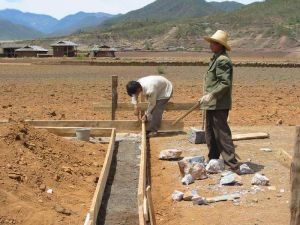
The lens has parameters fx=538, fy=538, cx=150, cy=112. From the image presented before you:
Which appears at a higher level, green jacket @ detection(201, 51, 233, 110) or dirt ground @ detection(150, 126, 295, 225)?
green jacket @ detection(201, 51, 233, 110)

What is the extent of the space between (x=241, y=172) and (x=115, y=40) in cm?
11078

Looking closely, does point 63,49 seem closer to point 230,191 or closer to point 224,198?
point 230,191

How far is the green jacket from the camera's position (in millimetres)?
7125

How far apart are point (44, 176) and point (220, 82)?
263 cm

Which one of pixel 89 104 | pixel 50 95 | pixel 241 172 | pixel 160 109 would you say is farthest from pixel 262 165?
pixel 50 95

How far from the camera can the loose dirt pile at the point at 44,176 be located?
5785mm

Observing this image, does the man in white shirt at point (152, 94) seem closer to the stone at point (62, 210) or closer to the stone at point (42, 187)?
the stone at point (42, 187)

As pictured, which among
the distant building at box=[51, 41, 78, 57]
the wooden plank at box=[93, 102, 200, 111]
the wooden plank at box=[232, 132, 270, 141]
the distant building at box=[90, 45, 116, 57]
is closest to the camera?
the wooden plank at box=[232, 132, 270, 141]

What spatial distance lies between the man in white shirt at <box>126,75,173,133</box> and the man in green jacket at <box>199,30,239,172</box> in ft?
6.62

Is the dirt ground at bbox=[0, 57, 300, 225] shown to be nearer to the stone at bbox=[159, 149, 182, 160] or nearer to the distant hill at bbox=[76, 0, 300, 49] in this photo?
the stone at bbox=[159, 149, 182, 160]

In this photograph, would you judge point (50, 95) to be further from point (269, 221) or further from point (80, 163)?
point (269, 221)

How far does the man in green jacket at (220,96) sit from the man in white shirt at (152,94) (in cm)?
202

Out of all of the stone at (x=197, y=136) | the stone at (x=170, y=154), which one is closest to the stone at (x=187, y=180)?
the stone at (x=170, y=154)

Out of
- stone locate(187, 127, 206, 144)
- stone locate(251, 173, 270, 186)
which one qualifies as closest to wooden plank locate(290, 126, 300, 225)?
stone locate(251, 173, 270, 186)
